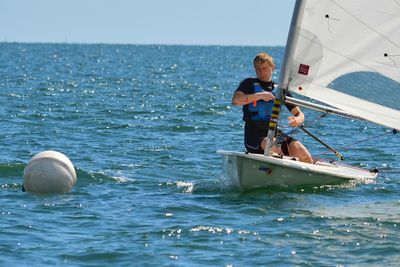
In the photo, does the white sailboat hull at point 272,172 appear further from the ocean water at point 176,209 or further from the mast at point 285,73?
the mast at point 285,73

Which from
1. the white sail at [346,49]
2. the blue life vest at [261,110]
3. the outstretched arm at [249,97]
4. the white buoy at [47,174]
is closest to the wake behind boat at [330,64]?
the white sail at [346,49]

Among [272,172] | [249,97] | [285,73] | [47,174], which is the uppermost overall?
[285,73]

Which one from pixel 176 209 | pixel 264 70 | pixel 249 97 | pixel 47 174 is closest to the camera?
pixel 176 209

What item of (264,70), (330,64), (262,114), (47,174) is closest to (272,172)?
(262,114)

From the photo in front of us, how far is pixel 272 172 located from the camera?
1359 centimetres

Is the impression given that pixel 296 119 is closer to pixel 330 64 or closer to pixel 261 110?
pixel 261 110

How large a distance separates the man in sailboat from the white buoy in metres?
2.22

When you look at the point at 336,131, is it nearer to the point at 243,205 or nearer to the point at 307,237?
the point at 243,205

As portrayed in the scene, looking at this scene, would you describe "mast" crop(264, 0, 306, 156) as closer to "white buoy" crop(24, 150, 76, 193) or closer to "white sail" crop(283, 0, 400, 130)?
"white sail" crop(283, 0, 400, 130)

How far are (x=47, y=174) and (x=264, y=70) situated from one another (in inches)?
115

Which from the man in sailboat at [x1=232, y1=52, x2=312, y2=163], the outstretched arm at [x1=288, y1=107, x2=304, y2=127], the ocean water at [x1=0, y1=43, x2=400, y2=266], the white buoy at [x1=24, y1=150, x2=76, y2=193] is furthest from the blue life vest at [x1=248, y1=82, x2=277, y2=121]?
the white buoy at [x1=24, y1=150, x2=76, y2=193]

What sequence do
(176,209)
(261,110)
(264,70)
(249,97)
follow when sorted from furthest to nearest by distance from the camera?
1. (261,110)
2. (264,70)
3. (249,97)
4. (176,209)

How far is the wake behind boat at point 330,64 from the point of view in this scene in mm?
13320

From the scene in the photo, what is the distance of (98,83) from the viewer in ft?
142
